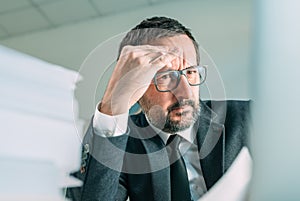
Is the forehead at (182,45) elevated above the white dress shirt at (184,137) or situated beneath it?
elevated above

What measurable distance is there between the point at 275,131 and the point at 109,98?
583mm

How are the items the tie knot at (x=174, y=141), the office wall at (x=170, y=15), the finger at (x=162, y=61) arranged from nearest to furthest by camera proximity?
the finger at (x=162, y=61), the tie knot at (x=174, y=141), the office wall at (x=170, y=15)

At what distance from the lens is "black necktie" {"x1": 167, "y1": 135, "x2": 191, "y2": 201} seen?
79 centimetres

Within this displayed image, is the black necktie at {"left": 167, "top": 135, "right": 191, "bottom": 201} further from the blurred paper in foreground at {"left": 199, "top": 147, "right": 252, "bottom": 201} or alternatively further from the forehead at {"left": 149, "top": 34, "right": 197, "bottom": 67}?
the blurred paper in foreground at {"left": 199, "top": 147, "right": 252, "bottom": 201}

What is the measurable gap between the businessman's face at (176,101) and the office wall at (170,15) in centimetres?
49

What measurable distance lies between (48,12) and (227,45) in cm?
91

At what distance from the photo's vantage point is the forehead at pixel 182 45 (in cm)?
74

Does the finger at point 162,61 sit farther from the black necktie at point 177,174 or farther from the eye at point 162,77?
the black necktie at point 177,174

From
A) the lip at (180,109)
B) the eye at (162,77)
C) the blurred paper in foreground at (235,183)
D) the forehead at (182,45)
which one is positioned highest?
the forehead at (182,45)

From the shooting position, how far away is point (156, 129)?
90 cm

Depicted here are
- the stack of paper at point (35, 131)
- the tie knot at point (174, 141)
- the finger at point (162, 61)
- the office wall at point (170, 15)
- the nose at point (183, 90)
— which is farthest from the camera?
the office wall at point (170, 15)

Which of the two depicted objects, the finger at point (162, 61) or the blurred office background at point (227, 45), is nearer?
the blurred office background at point (227, 45)

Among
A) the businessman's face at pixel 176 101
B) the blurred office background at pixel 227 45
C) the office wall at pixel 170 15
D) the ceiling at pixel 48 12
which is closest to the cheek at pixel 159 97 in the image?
the businessman's face at pixel 176 101

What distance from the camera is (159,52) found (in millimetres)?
669
